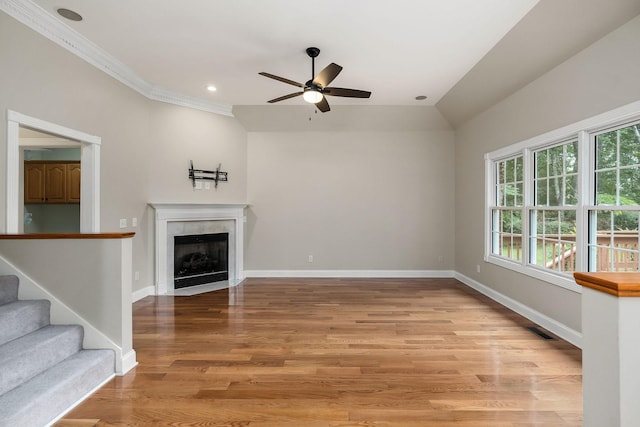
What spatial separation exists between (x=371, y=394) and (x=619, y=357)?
148 cm

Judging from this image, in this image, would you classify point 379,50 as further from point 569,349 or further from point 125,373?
point 125,373

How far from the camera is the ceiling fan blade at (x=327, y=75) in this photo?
290 centimetres

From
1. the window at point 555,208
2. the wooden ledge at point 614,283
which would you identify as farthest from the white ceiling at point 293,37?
the wooden ledge at point 614,283

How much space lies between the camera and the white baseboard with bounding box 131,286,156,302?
434 cm

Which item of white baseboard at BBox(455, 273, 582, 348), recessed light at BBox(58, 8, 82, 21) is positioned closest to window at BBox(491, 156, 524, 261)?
white baseboard at BBox(455, 273, 582, 348)

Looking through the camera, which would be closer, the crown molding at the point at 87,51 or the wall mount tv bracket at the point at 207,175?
the crown molding at the point at 87,51

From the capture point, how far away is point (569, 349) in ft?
9.34

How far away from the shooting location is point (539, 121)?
349 cm

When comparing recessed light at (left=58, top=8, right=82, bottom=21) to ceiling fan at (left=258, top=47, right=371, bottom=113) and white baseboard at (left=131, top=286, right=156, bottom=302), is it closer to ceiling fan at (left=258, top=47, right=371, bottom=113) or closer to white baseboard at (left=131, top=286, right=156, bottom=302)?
ceiling fan at (left=258, top=47, right=371, bottom=113)

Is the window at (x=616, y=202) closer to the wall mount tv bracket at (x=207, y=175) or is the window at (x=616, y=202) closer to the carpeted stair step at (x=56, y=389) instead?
the carpeted stair step at (x=56, y=389)

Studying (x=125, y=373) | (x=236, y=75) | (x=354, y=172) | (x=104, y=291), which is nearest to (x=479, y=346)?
(x=125, y=373)

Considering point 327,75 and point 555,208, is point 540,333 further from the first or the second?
point 327,75

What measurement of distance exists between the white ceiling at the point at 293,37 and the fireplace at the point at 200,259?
2.45 m

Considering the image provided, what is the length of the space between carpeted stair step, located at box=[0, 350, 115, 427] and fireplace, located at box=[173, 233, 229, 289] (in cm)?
260
